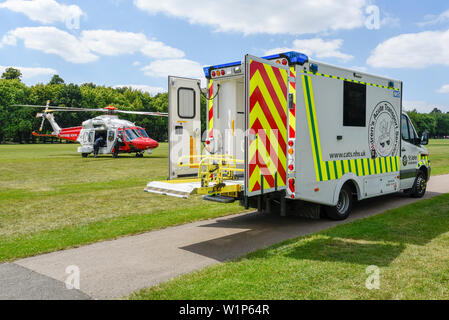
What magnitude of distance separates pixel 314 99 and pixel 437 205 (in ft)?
15.2

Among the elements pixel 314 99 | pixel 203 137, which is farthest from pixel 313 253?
pixel 203 137

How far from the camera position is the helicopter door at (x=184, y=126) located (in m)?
7.33

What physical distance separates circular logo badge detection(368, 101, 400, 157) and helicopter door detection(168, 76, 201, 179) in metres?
3.75

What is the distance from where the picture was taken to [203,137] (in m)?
8.00

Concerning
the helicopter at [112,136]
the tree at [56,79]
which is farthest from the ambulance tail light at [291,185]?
the tree at [56,79]

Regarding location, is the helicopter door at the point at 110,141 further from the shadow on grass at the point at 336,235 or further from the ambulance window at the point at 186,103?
the ambulance window at the point at 186,103

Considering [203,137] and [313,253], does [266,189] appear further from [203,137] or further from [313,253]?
[203,137]

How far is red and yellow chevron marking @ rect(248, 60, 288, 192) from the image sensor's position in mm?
5887

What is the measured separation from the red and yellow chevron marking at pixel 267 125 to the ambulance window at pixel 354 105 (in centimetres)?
173

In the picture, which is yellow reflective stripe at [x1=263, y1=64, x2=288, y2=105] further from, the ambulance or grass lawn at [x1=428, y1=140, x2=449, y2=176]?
grass lawn at [x1=428, y1=140, x2=449, y2=176]

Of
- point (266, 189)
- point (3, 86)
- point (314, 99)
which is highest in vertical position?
point (3, 86)

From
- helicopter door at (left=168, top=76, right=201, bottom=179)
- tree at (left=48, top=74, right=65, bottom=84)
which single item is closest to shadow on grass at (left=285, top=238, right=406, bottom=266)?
helicopter door at (left=168, top=76, right=201, bottom=179)

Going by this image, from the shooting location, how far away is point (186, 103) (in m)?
7.57
